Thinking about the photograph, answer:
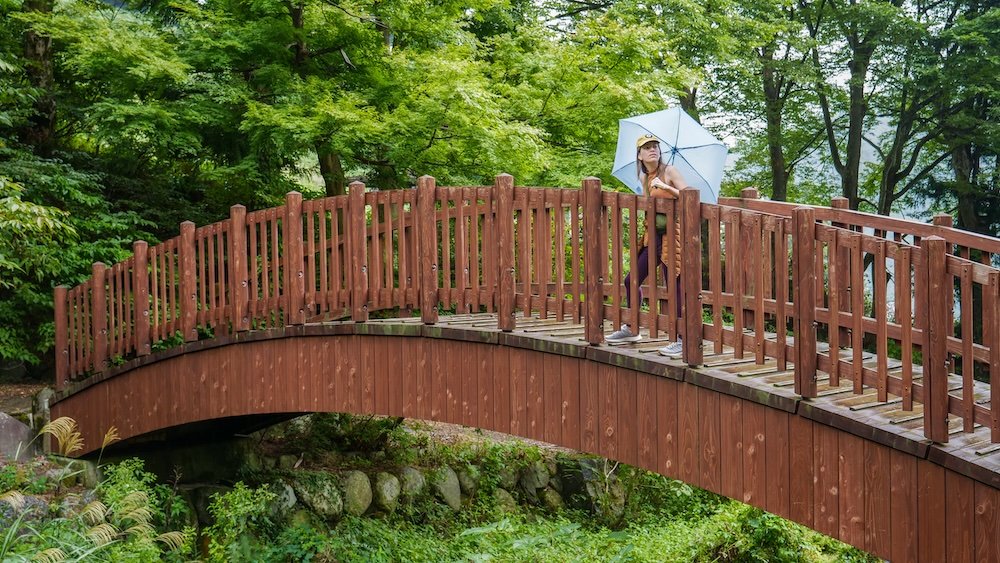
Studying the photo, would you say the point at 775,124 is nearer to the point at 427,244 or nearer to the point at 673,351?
the point at 427,244

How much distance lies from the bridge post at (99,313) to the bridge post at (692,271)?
660 centimetres

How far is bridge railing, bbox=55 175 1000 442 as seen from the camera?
12.6 feet

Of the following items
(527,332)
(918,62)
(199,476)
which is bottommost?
(199,476)

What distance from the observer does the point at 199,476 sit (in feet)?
33.3

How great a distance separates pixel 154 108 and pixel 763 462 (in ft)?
28.5

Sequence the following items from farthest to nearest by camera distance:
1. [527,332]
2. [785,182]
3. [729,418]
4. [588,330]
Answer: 1. [785,182]
2. [527,332]
3. [588,330]
4. [729,418]

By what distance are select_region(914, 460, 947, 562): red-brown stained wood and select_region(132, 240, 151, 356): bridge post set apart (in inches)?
288

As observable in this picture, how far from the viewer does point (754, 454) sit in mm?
4688

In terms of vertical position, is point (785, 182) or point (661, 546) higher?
point (785, 182)

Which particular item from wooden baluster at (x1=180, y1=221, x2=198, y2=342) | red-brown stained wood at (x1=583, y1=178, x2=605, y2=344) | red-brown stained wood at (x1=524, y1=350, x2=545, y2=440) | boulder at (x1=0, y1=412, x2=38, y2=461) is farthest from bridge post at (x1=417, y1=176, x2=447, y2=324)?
boulder at (x1=0, y1=412, x2=38, y2=461)

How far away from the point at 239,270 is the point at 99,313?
7.18 feet

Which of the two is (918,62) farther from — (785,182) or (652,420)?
(652,420)

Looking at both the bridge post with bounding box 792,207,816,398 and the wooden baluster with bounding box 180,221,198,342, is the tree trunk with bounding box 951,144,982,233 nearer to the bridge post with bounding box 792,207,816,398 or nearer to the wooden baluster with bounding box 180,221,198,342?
the bridge post with bounding box 792,207,816,398

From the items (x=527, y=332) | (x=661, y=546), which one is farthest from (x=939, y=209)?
(x=527, y=332)
